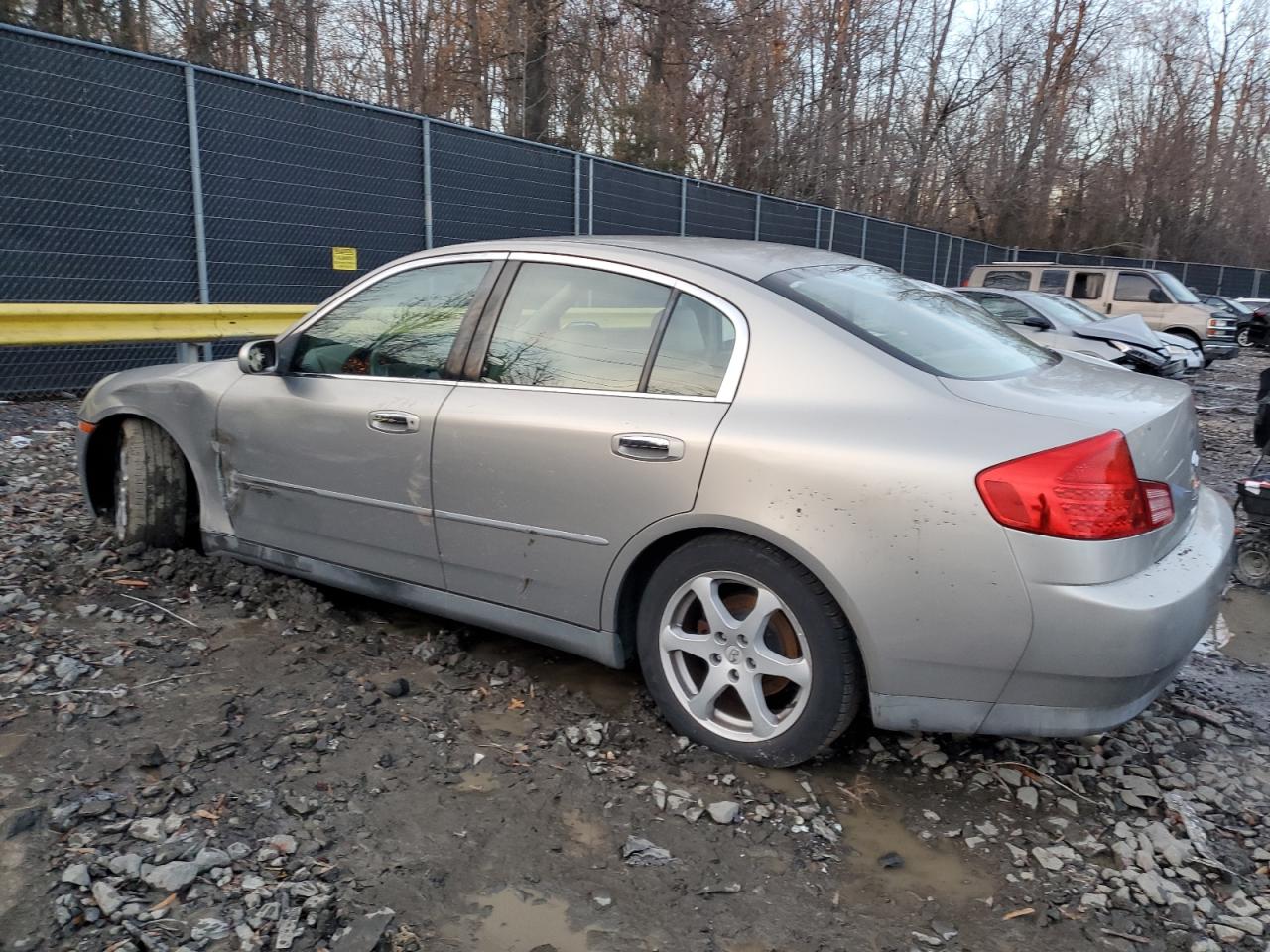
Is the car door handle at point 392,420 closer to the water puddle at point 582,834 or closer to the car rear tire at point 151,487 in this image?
the car rear tire at point 151,487

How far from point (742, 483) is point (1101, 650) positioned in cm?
104

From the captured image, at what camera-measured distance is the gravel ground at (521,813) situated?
2311mm

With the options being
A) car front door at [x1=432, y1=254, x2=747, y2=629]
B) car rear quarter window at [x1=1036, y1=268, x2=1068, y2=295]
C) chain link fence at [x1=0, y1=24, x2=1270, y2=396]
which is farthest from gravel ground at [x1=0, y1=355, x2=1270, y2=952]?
car rear quarter window at [x1=1036, y1=268, x2=1068, y2=295]

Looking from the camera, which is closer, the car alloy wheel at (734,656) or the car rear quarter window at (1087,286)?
the car alloy wheel at (734,656)

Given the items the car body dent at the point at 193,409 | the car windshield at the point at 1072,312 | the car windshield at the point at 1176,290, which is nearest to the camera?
the car body dent at the point at 193,409

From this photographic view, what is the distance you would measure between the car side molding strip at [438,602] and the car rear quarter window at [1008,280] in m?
15.1

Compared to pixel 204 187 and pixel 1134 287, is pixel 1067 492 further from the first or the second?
pixel 1134 287

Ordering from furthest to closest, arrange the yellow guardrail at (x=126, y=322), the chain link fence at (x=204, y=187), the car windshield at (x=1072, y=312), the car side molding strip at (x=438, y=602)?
1. the car windshield at (x=1072, y=312)
2. the chain link fence at (x=204, y=187)
3. the yellow guardrail at (x=126, y=322)
4. the car side molding strip at (x=438, y=602)

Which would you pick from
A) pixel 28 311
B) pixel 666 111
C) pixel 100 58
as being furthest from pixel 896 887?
pixel 666 111

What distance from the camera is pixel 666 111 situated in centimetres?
2111

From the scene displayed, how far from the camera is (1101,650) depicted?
8.15 feet

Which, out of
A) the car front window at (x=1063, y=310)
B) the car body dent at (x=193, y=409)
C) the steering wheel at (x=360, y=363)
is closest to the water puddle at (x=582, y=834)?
the steering wheel at (x=360, y=363)

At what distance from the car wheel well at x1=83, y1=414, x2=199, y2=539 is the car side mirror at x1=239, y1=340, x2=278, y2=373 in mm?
642

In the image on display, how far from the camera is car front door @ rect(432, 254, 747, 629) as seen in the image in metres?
2.96
